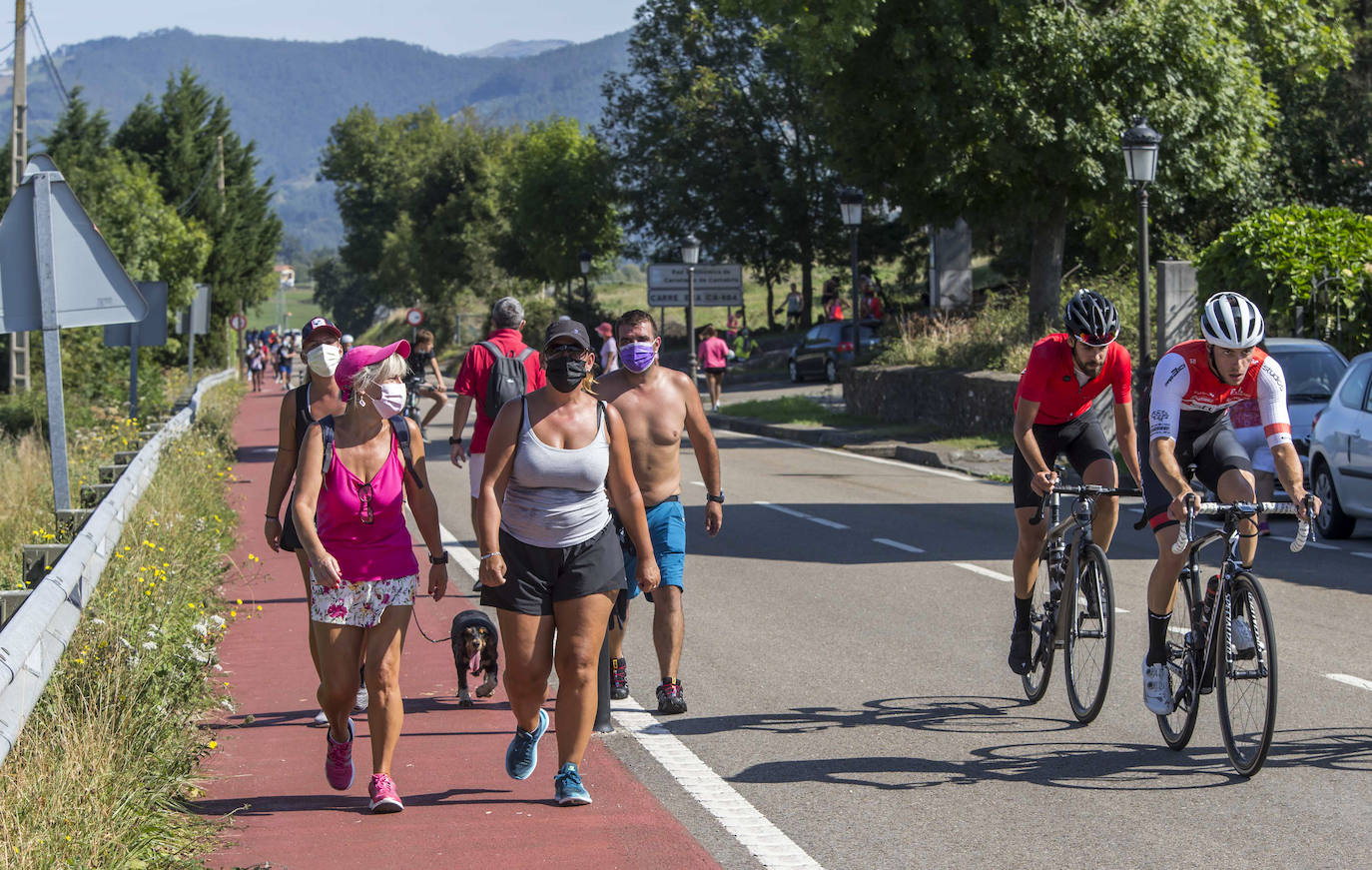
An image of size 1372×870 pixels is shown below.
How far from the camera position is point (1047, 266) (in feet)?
88.7

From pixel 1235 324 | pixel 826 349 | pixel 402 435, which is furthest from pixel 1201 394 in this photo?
pixel 826 349

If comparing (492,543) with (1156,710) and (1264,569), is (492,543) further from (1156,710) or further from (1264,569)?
(1264,569)

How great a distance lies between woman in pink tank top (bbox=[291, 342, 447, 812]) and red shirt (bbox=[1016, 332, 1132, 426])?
2.91 meters

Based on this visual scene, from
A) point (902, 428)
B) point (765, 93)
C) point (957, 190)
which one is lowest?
point (902, 428)

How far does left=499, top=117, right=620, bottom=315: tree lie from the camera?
65.1 metres

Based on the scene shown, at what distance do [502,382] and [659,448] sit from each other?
241cm

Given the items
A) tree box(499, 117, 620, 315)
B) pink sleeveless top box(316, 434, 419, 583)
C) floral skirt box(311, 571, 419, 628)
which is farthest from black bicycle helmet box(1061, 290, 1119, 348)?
tree box(499, 117, 620, 315)

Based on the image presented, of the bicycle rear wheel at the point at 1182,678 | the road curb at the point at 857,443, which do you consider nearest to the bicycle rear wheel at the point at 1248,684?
the bicycle rear wheel at the point at 1182,678

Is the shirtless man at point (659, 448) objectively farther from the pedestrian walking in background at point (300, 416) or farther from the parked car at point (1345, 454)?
the parked car at point (1345, 454)

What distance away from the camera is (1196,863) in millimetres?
5211

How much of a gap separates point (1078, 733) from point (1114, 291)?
2126 cm

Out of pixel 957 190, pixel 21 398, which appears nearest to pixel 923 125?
pixel 957 190

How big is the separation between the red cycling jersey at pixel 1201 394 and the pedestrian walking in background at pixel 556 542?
7.41 feet

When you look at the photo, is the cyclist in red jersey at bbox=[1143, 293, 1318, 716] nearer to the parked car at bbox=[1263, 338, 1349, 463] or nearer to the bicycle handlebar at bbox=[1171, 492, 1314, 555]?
the bicycle handlebar at bbox=[1171, 492, 1314, 555]
